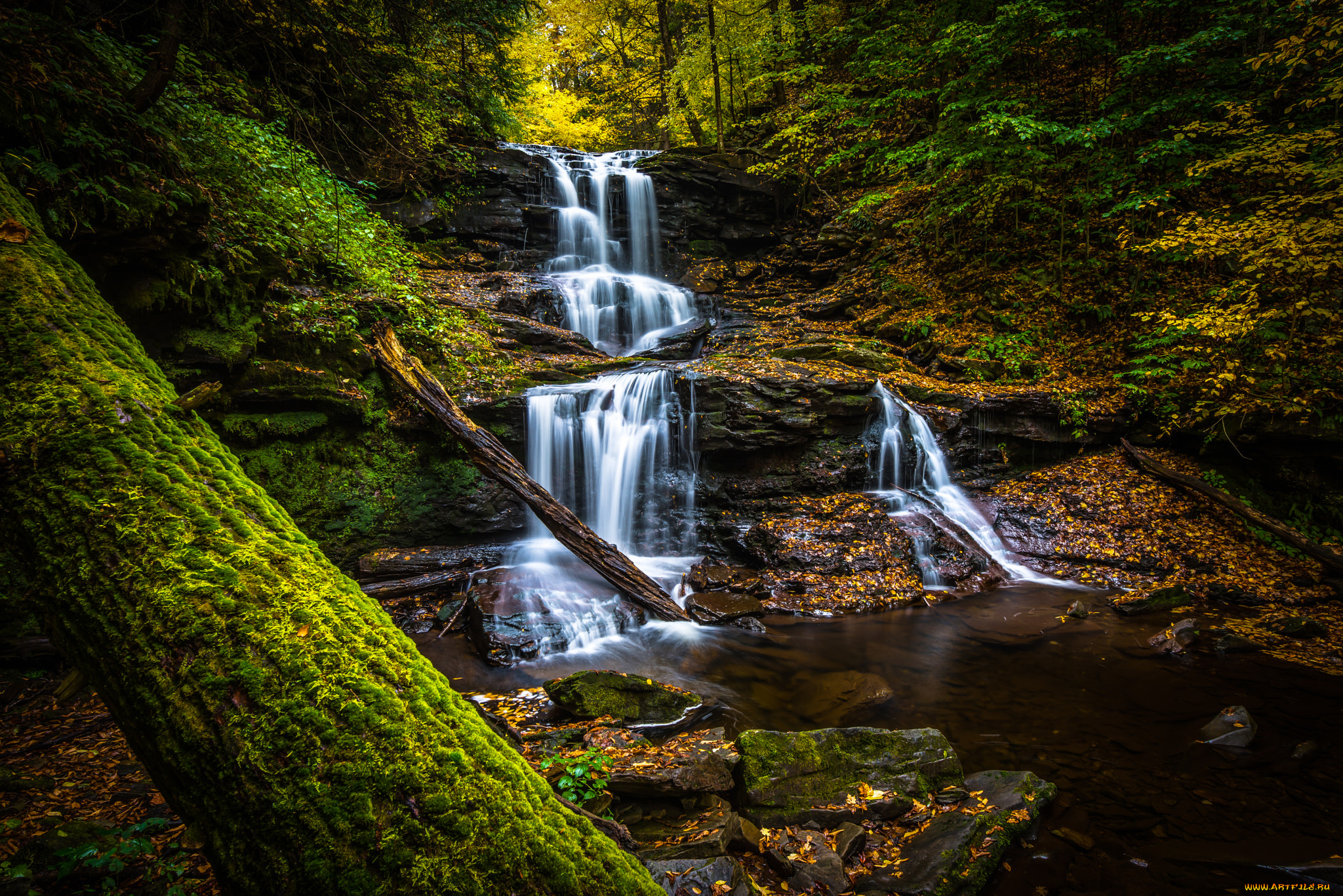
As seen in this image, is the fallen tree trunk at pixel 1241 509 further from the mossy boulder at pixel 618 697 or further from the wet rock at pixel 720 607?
the mossy boulder at pixel 618 697

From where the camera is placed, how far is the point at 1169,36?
416 inches

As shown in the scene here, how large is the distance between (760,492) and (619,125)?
2336cm

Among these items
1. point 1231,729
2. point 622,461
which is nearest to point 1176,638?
point 1231,729

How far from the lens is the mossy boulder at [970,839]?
2621 millimetres

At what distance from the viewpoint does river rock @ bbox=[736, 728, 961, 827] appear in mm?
3150

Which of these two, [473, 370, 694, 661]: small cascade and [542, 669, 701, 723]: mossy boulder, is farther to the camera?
[473, 370, 694, 661]: small cascade

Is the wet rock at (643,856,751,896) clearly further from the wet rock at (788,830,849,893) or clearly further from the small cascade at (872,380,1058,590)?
the small cascade at (872,380,1058,590)

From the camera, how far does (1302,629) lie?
5.65m

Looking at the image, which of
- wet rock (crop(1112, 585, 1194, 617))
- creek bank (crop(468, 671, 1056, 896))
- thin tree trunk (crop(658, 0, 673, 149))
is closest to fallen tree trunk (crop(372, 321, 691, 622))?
creek bank (crop(468, 671, 1056, 896))

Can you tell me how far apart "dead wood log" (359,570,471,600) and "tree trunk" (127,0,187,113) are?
16.6 ft

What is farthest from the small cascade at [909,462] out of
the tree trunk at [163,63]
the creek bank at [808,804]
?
the tree trunk at [163,63]

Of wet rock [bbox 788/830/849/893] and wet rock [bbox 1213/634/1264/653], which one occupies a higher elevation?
wet rock [bbox 788/830/849/893]

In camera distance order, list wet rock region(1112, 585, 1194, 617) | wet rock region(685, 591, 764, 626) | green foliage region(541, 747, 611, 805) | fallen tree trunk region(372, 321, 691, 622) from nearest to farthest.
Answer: green foliage region(541, 747, 611, 805)
wet rock region(1112, 585, 1194, 617)
fallen tree trunk region(372, 321, 691, 622)
wet rock region(685, 591, 764, 626)

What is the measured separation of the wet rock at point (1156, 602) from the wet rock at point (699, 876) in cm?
651
